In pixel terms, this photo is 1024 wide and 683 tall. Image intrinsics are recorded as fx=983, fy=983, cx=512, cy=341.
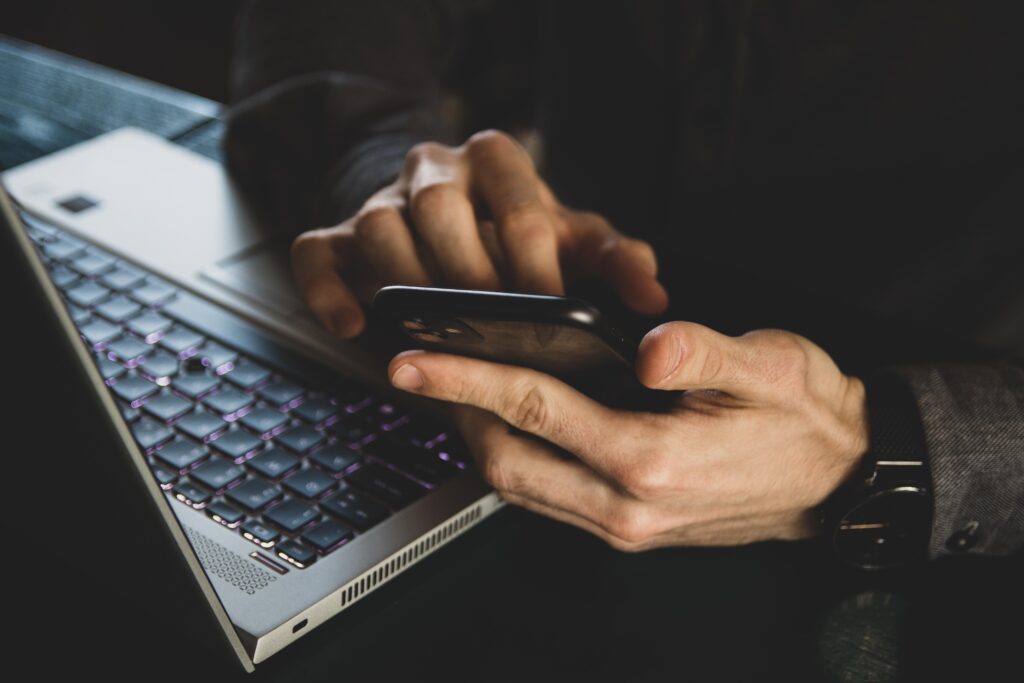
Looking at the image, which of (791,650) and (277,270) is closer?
(791,650)

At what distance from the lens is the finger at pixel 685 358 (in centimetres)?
52

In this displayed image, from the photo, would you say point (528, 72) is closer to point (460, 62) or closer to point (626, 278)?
point (460, 62)

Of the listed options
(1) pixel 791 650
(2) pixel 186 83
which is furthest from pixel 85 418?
(2) pixel 186 83

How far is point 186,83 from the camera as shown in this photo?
3094 millimetres

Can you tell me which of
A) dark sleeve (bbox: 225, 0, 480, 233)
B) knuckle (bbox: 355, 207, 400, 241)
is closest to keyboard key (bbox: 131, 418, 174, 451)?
knuckle (bbox: 355, 207, 400, 241)

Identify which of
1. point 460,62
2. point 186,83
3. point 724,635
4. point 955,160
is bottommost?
point 186,83

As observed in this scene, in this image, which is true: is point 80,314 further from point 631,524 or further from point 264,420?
point 631,524

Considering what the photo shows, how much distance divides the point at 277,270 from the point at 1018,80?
2.71ft

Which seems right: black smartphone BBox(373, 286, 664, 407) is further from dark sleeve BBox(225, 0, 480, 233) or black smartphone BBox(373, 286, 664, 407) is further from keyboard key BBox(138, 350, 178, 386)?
dark sleeve BBox(225, 0, 480, 233)

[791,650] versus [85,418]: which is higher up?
[85,418]

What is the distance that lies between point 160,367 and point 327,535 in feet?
0.79

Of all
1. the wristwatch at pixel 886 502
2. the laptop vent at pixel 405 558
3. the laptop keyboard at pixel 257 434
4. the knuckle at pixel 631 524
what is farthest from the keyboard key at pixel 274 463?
the wristwatch at pixel 886 502

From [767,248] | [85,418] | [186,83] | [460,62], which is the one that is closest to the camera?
[85,418]


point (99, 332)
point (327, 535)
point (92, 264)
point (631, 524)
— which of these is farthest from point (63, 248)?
point (631, 524)
